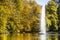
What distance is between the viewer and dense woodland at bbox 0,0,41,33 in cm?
4157

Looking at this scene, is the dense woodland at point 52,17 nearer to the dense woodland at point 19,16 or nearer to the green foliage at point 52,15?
the green foliage at point 52,15

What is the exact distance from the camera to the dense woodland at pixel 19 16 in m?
41.6

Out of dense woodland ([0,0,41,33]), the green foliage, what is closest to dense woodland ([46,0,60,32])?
the green foliage

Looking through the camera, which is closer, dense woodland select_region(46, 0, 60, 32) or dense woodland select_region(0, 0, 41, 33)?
dense woodland select_region(0, 0, 41, 33)

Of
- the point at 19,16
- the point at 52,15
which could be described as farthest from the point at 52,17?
the point at 19,16

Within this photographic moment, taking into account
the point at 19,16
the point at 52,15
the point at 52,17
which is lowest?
the point at 52,17

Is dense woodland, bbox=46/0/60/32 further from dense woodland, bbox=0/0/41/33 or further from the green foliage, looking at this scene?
dense woodland, bbox=0/0/41/33

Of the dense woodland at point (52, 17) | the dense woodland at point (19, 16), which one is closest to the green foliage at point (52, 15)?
the dense woodland at point (52, 17)

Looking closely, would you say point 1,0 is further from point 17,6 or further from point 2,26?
point 17,6

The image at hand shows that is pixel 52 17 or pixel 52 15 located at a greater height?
pixel 52 15

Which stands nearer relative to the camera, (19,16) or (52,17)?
(19,16)

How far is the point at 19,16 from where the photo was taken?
5322 centimetres

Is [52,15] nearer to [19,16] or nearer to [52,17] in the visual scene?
[52,17]

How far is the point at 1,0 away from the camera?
41250mm
